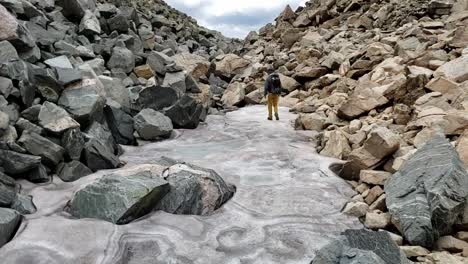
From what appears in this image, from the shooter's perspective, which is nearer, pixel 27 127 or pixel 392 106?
pixel 27 127

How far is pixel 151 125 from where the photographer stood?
11.7 m

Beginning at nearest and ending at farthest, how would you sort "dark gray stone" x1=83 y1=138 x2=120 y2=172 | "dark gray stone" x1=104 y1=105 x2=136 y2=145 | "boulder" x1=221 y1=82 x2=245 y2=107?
1. "dark gray stone" x1=83 y1=138 x2=120 y2=172
2. "dark gray stone" x1=104 y1=105 x2=136 y2=145
3. "boulder" x1=221 y1=82 x2=245 y2=107

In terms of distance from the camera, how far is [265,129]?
13.2 meters

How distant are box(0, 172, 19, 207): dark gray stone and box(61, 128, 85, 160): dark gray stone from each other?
1.44m

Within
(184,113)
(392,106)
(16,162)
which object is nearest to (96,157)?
(16,162)

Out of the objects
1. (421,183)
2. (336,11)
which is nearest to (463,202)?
(421,183)

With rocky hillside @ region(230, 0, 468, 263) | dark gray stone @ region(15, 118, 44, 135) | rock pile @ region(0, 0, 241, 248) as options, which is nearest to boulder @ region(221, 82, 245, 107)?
rocky hillside @ region(230, 0, 468, 263)

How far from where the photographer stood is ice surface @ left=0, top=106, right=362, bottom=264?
18.3ft

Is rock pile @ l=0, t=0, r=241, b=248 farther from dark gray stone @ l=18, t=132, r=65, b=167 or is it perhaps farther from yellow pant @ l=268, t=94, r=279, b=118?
yellow pant @ l=268, t=94, r=279, b=118

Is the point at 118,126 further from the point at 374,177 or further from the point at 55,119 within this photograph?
the point at 374,177

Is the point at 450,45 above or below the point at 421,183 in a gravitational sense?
above

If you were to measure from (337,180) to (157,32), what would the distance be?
19262mm

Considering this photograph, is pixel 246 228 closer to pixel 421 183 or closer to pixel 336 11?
pixel 421 183

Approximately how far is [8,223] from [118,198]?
1564 millimetres
